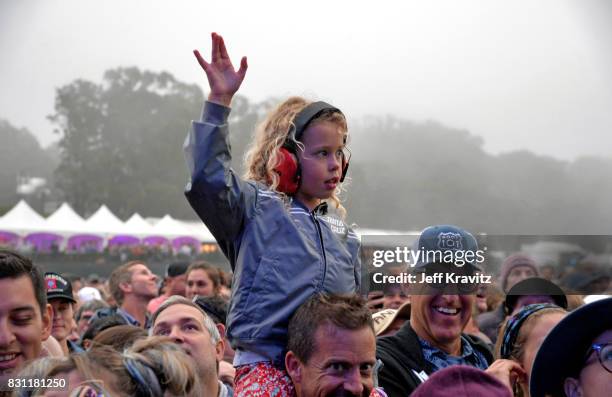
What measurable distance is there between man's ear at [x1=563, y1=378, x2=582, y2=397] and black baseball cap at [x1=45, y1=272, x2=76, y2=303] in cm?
337

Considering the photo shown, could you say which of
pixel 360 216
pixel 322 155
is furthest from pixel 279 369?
pixel 360 216

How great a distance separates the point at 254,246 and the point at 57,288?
8.81 feet

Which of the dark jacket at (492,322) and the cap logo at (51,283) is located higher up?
the cap logo at (51,283)

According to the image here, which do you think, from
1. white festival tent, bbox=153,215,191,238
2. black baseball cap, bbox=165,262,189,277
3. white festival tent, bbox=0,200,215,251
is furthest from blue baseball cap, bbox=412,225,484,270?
white festival tent, bbox=153,215,191,238

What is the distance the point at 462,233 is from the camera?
2.95 metres

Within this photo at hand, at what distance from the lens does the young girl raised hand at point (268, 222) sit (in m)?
2.16

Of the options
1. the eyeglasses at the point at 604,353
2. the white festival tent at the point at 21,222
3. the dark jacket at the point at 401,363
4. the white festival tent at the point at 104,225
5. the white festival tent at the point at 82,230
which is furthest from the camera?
the white festival tent at the point at 104,225

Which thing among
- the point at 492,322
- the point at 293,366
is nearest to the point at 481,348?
the point at 293,366

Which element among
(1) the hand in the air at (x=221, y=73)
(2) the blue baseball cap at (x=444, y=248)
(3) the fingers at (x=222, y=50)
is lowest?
(2) the blue baseball cap at (x=444, y=248)

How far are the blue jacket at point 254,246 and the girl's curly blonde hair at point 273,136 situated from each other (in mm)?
133

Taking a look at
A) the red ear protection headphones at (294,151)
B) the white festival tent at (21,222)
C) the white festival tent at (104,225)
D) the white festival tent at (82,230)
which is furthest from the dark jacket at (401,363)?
the white festival tent at (104,225)

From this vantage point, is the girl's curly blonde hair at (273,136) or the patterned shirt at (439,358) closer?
the girl's curly blonde hair at (273,136)

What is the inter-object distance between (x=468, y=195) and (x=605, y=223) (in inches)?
85.3

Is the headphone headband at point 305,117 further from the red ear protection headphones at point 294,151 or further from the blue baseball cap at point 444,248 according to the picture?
the blue baseball cap at point 444,248
